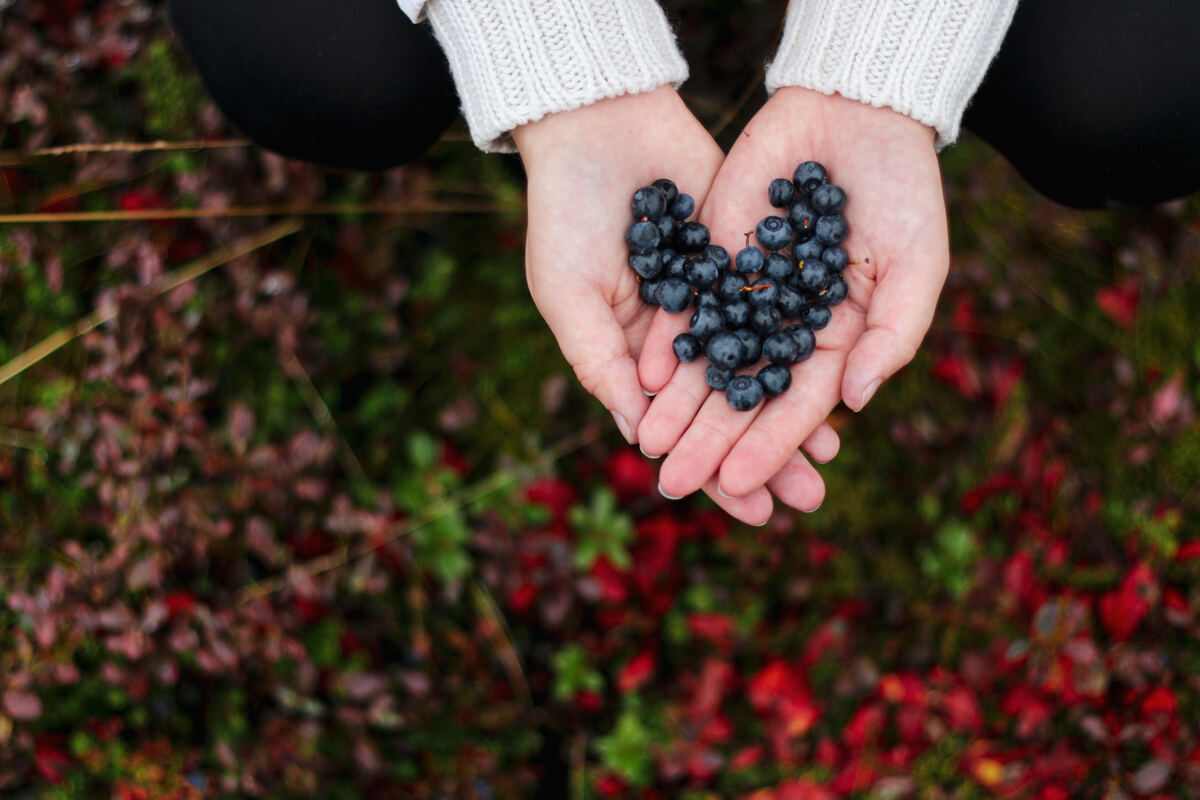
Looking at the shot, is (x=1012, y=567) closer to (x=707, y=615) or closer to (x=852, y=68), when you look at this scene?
(x=707, y=615)

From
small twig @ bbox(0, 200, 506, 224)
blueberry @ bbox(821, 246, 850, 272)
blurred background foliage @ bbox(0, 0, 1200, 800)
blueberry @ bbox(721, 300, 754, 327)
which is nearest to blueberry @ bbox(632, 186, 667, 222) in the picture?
blueberry @ bbox(721, 300, 754, 327)

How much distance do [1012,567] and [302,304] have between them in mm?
1823

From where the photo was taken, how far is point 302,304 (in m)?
2.26

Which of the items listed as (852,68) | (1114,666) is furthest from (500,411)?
(1114,666)

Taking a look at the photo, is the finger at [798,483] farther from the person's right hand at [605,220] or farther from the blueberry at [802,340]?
the blueberry at [802,340]

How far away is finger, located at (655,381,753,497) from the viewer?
164 cm

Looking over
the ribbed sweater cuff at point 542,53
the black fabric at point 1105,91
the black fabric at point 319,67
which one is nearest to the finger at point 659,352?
the ribbed sweater cuff at point 542,53

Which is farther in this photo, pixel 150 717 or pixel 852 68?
pixel 150 717

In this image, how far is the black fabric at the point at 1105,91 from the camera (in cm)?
172

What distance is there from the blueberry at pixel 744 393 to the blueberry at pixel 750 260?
0.78 ft

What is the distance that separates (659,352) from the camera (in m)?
1.73

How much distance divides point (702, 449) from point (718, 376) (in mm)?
139

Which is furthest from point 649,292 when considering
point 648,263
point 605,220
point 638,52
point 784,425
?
point 638,52

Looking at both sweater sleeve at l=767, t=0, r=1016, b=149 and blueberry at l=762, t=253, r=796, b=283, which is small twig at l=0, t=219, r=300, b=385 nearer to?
blueberry at l=762, t=253, r=796, b=283
